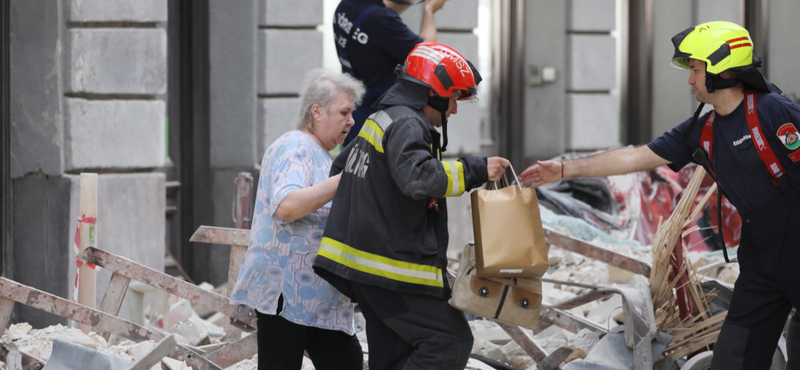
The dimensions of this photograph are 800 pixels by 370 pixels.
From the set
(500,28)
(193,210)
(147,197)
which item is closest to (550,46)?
(500,28)

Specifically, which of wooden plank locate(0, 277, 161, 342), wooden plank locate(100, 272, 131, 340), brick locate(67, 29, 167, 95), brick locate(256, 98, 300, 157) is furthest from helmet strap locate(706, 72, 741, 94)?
brick locate(256, 98, 300, 157)

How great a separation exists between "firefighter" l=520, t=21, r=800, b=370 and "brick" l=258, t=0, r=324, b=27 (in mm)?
4123

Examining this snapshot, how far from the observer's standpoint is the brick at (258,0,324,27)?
701 centimetres

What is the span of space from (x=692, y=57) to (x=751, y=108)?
0.32m

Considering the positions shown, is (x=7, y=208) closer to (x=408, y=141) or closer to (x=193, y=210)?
(x=193, y=210)

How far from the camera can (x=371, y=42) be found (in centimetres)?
495

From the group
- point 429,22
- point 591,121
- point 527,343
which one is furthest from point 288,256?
point 591,121

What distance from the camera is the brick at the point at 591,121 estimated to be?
9.15m

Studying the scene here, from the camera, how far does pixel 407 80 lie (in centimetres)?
307

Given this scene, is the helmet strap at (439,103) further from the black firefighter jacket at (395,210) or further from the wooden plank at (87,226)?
the wooden plank at (87,226)

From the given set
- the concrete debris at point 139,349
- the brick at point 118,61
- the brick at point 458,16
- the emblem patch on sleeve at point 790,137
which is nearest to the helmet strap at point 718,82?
the emblem patch on sleeve at point 790,137

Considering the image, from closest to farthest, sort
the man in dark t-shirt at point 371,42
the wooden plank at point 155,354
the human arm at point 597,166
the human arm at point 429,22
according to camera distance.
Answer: the wooden plank at point 155,354, the human arm at point 597,166, the man in dark t-shirt at point 371,42, the human arm at point 429,22

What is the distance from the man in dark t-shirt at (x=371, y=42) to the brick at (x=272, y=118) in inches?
80.3

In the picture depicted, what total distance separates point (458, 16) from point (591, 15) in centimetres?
190
